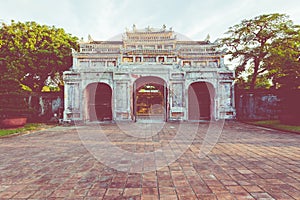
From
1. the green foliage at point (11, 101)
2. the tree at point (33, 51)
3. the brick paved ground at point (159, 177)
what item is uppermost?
the tree at point (33, 51)

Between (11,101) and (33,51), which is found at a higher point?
(33,51)

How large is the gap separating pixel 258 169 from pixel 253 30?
700 inches

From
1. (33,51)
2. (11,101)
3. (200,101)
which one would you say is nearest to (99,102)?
(11,101)

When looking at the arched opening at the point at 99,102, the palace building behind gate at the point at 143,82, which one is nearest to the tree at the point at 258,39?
the palace building behind gate at the point at 143,82

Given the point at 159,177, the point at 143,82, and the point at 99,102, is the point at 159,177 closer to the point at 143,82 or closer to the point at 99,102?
the point at 99,102

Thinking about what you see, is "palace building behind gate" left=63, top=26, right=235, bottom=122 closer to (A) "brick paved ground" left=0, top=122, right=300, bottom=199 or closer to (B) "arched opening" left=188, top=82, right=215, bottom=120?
(B) "arched opening" left=188, top=82, right=215, bottom=120

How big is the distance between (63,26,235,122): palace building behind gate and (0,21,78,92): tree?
3.30 metres

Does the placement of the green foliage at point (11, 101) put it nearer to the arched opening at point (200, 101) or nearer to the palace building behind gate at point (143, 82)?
the palace building behind gate at point (143, 82)

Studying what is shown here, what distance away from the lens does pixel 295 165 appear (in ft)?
14.9

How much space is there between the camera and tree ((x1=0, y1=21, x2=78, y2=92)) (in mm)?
19266

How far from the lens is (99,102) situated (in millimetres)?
19812

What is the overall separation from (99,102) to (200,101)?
34.0ft

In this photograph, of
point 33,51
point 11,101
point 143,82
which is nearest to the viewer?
→ point 11,101

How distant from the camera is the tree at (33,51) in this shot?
19266 mm
